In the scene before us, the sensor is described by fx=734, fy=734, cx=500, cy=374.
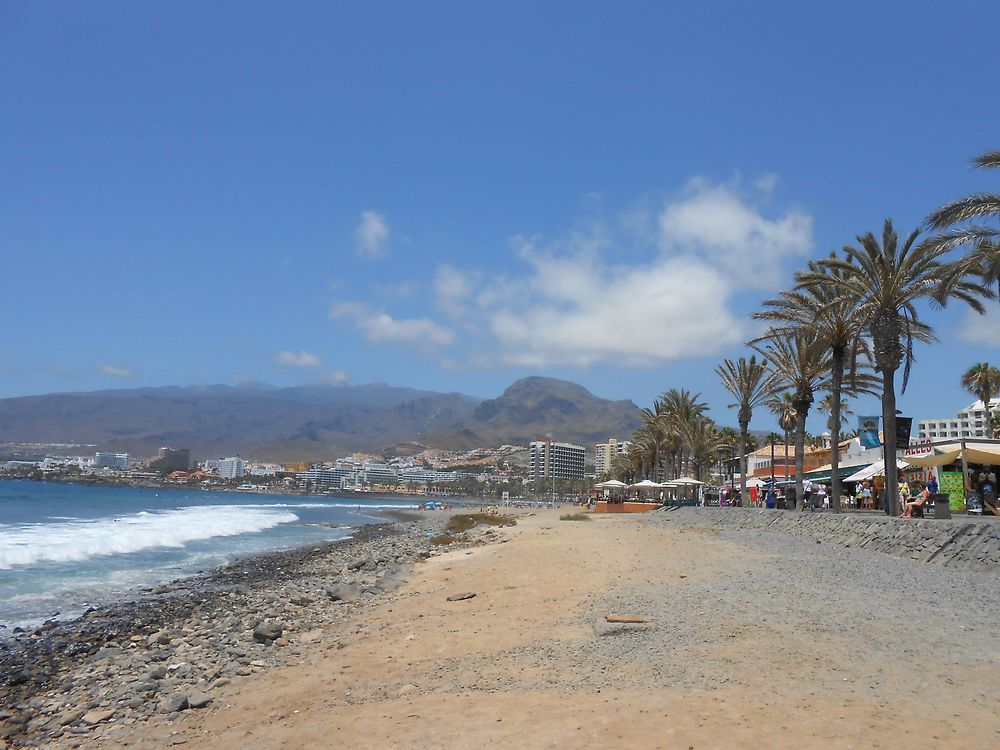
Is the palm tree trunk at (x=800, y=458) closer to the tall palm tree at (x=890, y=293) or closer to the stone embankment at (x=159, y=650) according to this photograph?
the tall palm tree at (x=890, y=293)

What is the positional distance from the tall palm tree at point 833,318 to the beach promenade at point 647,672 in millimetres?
11745

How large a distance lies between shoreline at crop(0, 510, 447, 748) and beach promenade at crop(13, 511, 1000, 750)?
2.01 metres

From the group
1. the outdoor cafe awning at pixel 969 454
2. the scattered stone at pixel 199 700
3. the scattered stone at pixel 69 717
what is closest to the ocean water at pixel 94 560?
the scattered stone at pixel 69 717

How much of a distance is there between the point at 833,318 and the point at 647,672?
20930mm

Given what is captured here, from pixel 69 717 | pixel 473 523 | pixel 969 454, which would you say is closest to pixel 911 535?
pixel 969 454

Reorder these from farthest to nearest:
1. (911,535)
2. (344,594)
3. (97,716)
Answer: (911,535)
(344,594)
(97,716)

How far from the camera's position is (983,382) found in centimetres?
4800

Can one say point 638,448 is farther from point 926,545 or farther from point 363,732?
point 363,732

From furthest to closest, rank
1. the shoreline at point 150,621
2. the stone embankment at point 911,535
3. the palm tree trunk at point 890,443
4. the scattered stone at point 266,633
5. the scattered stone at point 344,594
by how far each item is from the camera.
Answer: the palm tree trunk at point 890,443, the scattered stone at point 344,594, the stone embankment at point 911,535, the scattered stone at point 266,633, the shoreline at point 150,621

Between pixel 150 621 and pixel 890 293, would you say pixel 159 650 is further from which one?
pixel 890 293

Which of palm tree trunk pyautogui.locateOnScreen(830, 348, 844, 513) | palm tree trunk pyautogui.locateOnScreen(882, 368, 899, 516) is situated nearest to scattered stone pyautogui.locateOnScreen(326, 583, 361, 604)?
palm tree trunk pyautogui.locateOnScreen(882, 368, 899, 516)

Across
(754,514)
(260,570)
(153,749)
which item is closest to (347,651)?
(153,749)

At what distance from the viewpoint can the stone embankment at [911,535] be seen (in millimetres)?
14734

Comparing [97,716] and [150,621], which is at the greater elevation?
[97,716]
